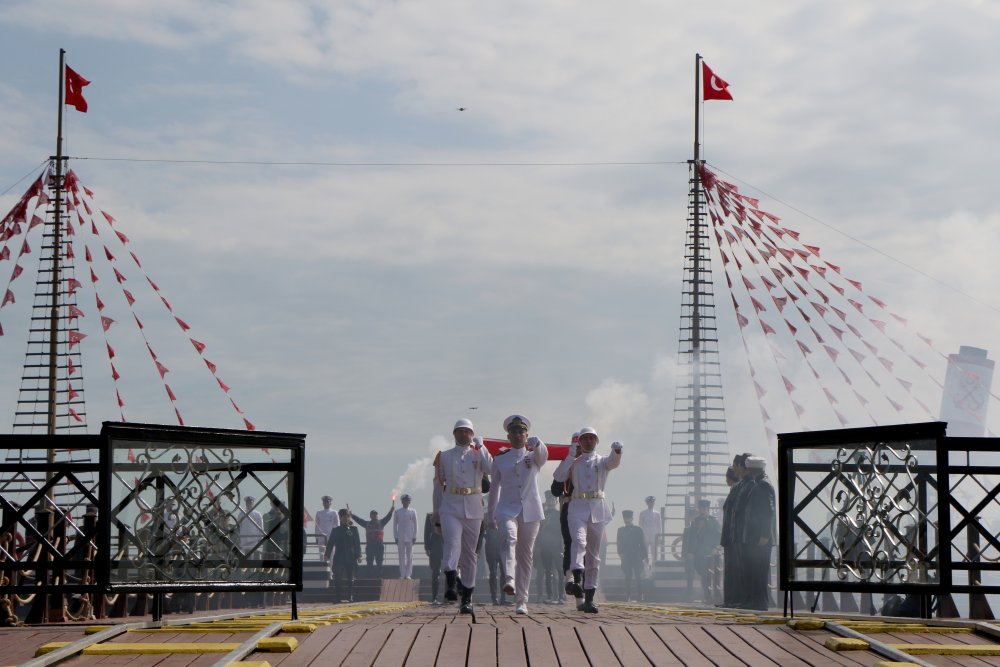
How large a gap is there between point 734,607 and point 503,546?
17.2ft

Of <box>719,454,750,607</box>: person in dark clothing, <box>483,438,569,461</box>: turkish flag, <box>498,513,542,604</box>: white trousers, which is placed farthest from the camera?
<box>483,438,569,461</box>: turkish flag

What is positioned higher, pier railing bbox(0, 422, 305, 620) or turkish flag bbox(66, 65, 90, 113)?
turkish flag bbox(66, 65, 90, 113)

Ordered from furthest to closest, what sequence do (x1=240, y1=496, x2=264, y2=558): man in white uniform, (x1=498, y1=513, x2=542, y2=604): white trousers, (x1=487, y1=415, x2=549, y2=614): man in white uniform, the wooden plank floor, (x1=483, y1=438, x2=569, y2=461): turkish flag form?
1. (x1=483, y1=438, x2=569, y2=461): turkish flag
2. (x1=487, y1=415, x2=549, y2=614): man in white uniform
3. (x1=498, y1=513, x2=542, y2=604): white trousers
4. (x1=240, y1=496, x2=264, y2=558): man in white uniform
5. the wooden plank floor

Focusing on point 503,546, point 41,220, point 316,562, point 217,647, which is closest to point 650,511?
point 316,562

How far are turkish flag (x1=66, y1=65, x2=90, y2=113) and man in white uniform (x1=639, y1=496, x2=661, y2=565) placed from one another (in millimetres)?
17047

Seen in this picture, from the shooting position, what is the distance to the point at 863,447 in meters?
11.1

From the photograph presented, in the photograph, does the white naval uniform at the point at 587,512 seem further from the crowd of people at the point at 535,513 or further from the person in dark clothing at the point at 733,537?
the person in dark clothing at the point at 733,537

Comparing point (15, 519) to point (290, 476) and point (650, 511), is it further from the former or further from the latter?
point (650, 511)

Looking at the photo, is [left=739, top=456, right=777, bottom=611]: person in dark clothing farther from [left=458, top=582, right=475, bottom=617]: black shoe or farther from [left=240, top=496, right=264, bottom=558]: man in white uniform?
[left=240, top=496, right=264, bottom=558]: man in white uniform

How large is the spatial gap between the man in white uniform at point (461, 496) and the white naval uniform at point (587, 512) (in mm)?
1268

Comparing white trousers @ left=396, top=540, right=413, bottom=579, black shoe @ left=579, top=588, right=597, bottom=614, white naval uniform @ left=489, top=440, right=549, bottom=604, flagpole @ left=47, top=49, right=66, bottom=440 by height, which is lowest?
white trousers @ left=396, top=540, right=413, bottom=579

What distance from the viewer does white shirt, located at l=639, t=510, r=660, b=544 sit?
111 ft

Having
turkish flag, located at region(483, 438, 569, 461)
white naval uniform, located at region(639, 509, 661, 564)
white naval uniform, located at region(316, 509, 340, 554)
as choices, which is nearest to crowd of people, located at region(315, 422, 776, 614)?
turkish flag, located at region(483, 438, 569, 461)

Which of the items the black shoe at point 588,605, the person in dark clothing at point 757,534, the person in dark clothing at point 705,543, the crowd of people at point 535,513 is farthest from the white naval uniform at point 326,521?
the black shoe at point 588,605
